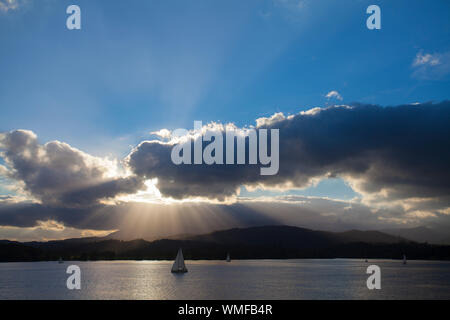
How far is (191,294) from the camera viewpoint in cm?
10338
